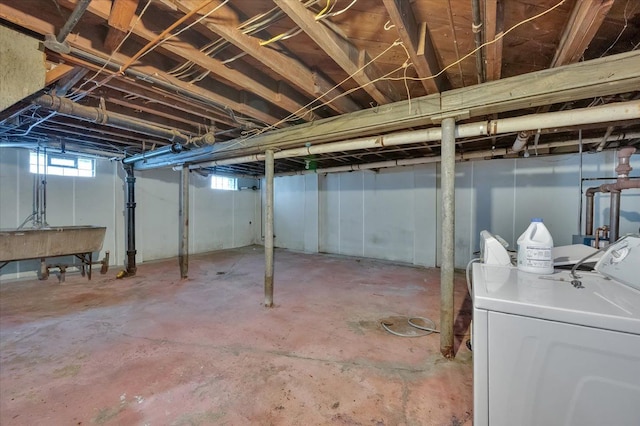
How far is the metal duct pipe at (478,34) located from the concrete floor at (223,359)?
2175 millimetres

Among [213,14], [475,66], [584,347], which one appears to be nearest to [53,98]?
[213,14]

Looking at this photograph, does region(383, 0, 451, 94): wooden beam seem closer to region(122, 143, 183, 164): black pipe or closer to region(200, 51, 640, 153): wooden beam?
region(200, 51, 640, 153): wooden beam

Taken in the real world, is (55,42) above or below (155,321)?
above

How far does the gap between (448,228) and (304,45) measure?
5.67 feet

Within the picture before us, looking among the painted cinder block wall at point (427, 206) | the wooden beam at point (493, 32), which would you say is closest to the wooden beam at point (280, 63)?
the wooden beam at point (493, 32)

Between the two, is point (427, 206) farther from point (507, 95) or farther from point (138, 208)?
point (138, 208)

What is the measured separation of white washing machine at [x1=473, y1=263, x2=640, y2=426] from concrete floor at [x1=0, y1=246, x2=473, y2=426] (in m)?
0.77

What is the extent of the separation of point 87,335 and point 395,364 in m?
2.84

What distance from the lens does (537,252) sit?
137 centimetres

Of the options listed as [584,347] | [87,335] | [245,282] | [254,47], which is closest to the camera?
[584,347]

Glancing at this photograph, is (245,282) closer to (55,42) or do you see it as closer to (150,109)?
(150,109)

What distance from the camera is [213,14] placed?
1426 millimetres

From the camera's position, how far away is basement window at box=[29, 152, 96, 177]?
4.55 m

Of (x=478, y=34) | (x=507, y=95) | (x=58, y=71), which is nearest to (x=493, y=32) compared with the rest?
(x=478, y=34)
